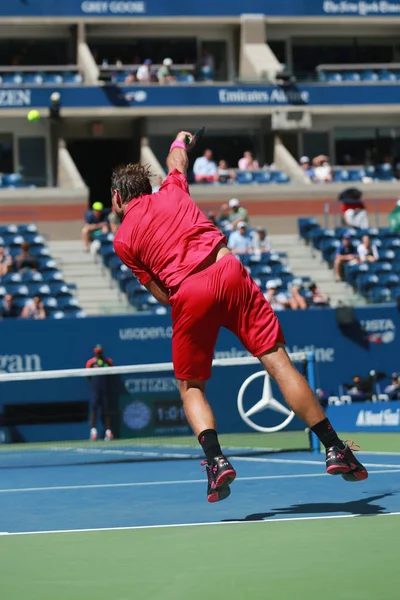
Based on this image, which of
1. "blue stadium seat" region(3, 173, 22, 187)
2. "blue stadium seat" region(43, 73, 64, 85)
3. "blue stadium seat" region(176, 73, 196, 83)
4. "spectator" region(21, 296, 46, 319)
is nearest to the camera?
"spectator" region(21, 296, 46, 319)

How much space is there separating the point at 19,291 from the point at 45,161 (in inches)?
431

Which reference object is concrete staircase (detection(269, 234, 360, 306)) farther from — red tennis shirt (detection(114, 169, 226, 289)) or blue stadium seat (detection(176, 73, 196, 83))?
red tennis shirt (detection(114, 169, 226, 289))

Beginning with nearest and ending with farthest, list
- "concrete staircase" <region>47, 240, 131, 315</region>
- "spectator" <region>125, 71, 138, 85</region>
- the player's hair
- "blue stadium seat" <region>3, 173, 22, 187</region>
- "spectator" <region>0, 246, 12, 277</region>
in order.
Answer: the player's hair, "spectator" <region>0, 246, 12, 277</region>, "concrete staircase" <region>47, 240, 131, 315</region>, "blue stadium seat" <region>3, 173, 22, 187</region>, "spectator" <region>125, 71, 138, 85</region>

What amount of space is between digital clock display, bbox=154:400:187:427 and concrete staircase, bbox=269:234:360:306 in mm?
8568

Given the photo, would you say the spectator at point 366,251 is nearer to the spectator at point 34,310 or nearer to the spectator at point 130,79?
the spectator at point 34,310

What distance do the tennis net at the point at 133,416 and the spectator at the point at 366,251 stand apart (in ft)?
28.6

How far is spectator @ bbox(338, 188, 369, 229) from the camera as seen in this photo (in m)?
26.8

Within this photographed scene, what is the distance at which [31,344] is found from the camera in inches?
806

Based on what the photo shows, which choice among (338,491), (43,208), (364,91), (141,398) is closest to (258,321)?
(338,491)

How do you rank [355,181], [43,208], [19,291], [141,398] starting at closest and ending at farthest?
[141,398] < [19,291] < [43,208] < [355,181]

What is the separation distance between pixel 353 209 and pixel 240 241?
4.18 meters

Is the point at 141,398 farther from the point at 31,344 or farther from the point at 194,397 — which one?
the point at 194,397

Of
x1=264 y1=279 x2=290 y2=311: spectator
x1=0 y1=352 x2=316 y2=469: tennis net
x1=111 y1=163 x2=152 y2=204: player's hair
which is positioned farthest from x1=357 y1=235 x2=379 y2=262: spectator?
x1=111 y1=163 x2=152 y2=204: player's hair

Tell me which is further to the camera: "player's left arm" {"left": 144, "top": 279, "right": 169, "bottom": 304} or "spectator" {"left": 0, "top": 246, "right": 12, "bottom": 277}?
"spectator" {"left": 0, "top": 246, "right": 12, "bottom": 277}
